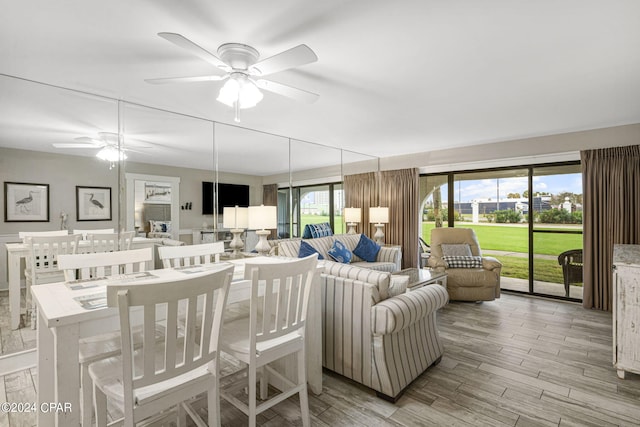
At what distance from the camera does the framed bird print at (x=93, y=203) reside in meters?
3.04

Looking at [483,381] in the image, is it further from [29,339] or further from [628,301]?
[29,339]

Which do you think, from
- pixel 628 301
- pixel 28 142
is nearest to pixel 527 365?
pixel 628 301

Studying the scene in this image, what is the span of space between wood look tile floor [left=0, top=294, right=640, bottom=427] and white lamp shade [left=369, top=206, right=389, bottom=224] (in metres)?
2.70

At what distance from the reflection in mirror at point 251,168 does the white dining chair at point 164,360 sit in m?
2.68

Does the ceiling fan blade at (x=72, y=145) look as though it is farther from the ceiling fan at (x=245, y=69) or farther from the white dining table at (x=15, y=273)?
the ceiling fan at (x=245, y=69)

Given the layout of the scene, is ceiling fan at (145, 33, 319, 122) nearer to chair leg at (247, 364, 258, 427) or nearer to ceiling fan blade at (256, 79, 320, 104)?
ceiling fan blade at (256, 79, 320, 104)

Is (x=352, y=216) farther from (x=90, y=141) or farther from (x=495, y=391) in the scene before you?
(x=90, y=141)

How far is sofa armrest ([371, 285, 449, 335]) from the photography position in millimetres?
1995

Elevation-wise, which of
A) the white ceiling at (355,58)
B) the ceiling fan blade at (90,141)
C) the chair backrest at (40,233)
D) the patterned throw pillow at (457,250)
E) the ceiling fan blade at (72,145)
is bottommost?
the patterned throw pillow at (457,250)

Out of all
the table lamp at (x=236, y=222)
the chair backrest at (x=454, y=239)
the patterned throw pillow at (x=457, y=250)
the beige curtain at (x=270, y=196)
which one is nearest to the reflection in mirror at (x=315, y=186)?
the beige curtain at (x=270, y=196)

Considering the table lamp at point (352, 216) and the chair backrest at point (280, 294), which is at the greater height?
the table lamp at point (352, 216)

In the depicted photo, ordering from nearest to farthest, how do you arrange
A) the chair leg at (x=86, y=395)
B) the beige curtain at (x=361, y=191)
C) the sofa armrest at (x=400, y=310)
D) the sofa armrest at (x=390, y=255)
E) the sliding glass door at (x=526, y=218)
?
the chair leg at (x=86, y=395) < the sofa armrest at (x=400, y=310) < the sliding glass door at (x=526, y=218) < the sofa armrest at (x=390, y=255) < the beige curtain at (x=361, y=191)

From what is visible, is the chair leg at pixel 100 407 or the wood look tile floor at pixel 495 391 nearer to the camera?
the chair leg at pixel 100 407

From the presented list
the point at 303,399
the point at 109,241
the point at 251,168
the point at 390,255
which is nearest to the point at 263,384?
the point at 303,399
